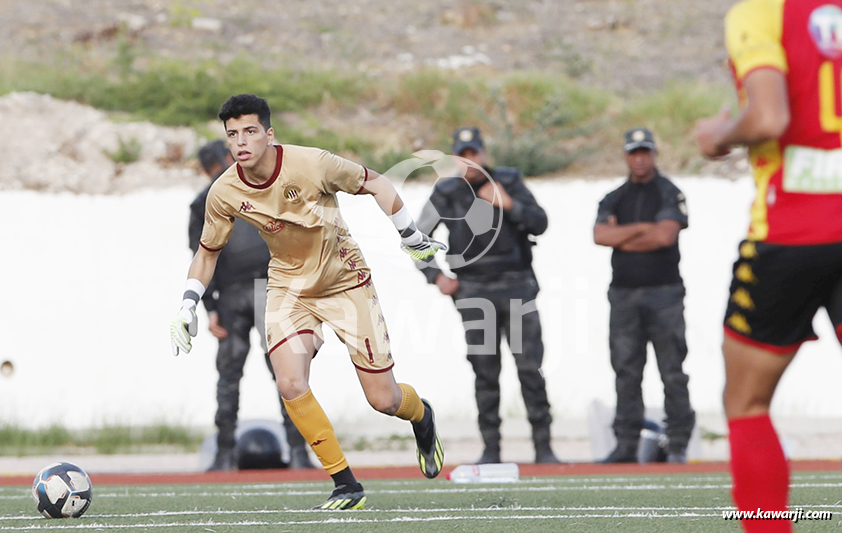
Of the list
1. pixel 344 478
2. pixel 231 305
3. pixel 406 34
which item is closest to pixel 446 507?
pixel 344 478

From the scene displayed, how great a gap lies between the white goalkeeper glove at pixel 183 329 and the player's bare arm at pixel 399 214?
3.69 feet

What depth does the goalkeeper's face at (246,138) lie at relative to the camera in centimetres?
542

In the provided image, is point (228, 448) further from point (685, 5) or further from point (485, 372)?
point (685, 5)

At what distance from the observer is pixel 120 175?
16.2m

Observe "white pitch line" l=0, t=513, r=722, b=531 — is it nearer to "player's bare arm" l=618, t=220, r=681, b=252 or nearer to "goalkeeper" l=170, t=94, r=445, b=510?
"goalkeeper" l=170, t=94, r=445, b=510

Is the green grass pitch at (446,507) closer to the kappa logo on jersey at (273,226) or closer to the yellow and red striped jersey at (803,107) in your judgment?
the kappa logo on jersey at (273,226)

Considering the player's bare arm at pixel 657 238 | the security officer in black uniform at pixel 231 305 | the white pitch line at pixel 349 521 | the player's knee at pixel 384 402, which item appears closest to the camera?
the white pitch line at pixel 349 521

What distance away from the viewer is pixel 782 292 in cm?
301

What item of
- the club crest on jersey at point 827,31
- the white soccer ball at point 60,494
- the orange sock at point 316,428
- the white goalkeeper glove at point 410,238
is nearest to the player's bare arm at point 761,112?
the club crest on jersey at point 827,31

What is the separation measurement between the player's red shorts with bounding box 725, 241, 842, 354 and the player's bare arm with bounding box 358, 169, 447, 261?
9.45ft

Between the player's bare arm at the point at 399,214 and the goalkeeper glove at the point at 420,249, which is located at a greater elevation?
the player's bare arm at the point at 399,214

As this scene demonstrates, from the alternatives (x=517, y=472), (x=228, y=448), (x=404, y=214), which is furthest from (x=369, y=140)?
(x=404, y=214)

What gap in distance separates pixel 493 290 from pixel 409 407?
2.76 metres

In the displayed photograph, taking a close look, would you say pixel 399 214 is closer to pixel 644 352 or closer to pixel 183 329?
pixel 183 329
